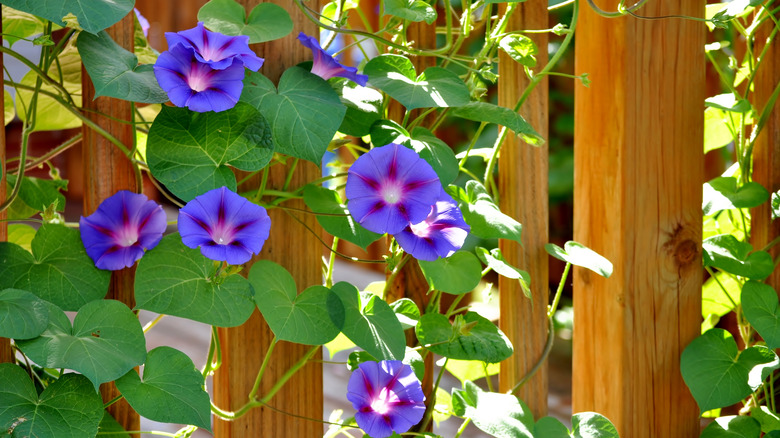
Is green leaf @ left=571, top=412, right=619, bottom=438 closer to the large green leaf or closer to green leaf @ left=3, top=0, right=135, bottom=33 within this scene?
the large green leaf

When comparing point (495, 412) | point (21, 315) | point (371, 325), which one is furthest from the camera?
point (495, 412)

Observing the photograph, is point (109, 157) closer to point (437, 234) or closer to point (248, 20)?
point (248, 20)

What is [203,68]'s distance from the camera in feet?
2.76

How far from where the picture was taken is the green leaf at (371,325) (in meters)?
0.95

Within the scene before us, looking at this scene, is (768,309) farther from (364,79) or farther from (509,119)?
(364,79)

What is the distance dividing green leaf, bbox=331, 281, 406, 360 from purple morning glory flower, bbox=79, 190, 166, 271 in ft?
0.77

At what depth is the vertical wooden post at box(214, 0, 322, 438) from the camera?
1.01 meters

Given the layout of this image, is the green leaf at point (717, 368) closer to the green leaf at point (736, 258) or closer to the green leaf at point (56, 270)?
the green leaf at point (736, 258)

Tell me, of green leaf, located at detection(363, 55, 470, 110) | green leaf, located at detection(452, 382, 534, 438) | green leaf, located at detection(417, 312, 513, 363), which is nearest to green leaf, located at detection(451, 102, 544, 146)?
green leaf, located at detection(363, 55, 470, 110)

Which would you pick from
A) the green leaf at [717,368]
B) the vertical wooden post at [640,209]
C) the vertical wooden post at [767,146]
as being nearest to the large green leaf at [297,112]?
the vertical wooden post at [640,209]

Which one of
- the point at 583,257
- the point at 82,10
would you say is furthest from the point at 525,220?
the point at 82,10

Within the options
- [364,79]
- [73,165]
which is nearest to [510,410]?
[364,79]

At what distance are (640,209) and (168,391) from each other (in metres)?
0.76

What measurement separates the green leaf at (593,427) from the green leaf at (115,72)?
72 centimetres
